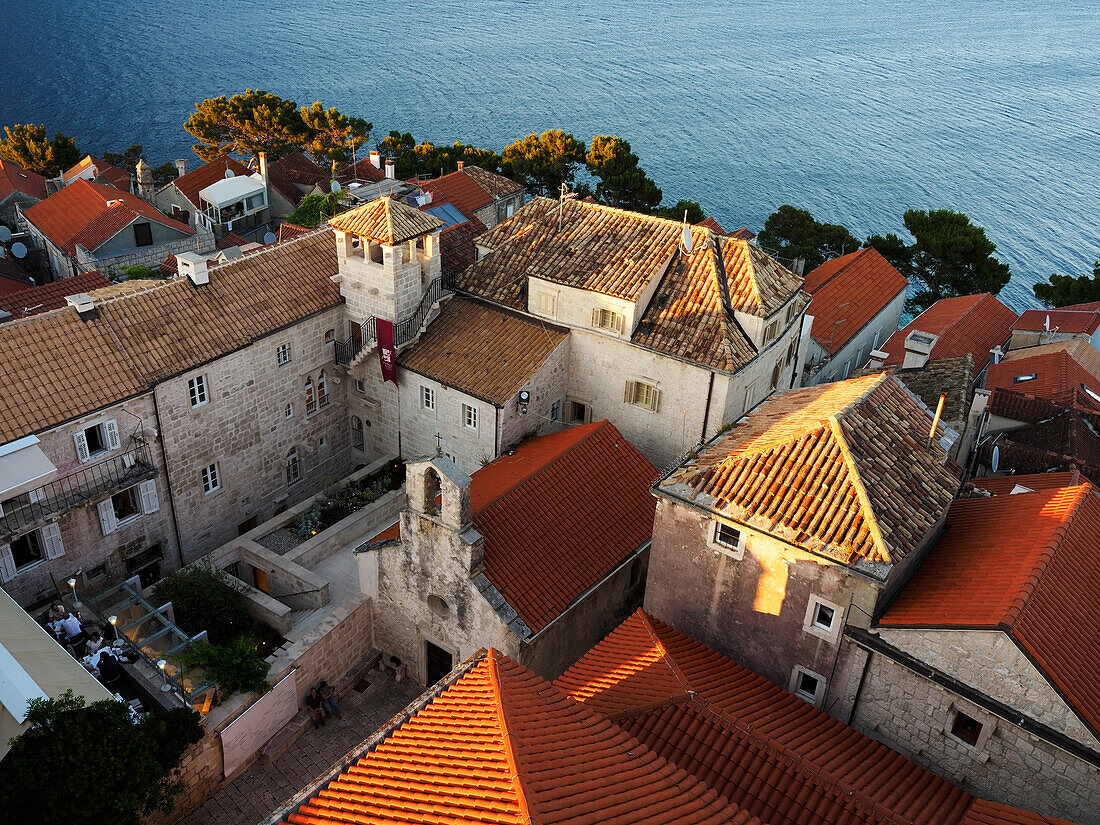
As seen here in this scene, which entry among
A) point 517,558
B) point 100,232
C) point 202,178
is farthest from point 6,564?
point 202,178

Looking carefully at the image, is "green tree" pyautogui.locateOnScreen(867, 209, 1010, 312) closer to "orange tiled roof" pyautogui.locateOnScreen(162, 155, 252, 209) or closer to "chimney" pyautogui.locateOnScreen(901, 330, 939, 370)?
"chimney" pyautogui.locateOnScreen(901, 330, 939, 370)

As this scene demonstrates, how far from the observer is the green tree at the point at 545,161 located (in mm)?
75562

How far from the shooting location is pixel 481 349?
36969 millimetres

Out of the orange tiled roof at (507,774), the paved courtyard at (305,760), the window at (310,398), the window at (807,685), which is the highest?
the orange tiled roof at (507,774)

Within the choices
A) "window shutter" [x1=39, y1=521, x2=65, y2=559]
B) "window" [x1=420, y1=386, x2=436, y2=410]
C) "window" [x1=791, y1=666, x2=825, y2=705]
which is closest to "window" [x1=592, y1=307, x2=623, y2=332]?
"window" [x1=420, y1=386, x2=436, y2=410]

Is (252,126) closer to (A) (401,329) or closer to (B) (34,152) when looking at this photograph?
(B) (34,152)

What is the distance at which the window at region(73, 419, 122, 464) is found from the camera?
30.0m

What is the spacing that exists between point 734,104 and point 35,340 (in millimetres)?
130050

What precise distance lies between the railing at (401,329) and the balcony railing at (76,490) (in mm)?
9520

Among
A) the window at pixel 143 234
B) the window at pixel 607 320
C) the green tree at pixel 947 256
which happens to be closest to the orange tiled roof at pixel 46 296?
the window at pixel 143 234

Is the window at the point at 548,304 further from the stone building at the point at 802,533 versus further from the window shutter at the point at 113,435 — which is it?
the window shutter at the point at 113,435

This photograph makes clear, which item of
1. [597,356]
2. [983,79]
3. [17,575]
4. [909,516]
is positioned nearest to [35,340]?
[17,575]

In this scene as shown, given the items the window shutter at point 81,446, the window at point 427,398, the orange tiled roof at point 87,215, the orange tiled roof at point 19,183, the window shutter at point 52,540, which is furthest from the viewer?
the orange tiled roof at point 19,183

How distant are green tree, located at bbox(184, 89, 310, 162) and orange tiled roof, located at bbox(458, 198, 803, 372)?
58093mm
